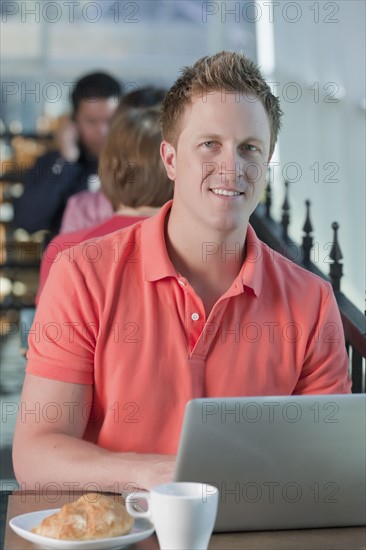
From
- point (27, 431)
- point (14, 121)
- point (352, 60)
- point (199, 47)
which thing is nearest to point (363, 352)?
point (27, 431)

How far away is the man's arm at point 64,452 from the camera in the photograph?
1.57 metres

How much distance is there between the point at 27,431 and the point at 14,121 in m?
6.83

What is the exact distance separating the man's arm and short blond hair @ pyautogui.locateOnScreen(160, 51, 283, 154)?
0.57 metres

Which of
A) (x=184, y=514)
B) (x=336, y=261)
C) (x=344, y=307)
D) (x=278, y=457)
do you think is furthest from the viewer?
(x=336, y=261)

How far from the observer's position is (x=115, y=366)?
1.82m

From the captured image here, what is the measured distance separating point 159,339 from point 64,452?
0.30m

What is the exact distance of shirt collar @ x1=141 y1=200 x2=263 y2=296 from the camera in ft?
6.17

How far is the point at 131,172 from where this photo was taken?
9.77 ft

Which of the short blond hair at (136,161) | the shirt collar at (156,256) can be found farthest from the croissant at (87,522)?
the short blond hair at (136,161)

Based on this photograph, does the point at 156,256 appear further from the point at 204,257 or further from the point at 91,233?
the point at 91,233

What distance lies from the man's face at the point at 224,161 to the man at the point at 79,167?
306cm

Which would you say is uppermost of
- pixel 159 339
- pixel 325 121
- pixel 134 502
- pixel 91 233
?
pixel 325 121

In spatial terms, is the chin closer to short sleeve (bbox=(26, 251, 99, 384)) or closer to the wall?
short sleeve (bbox=(26, 251, 99, 384))

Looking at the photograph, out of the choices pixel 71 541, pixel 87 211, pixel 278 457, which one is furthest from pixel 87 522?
pixel 87 211
